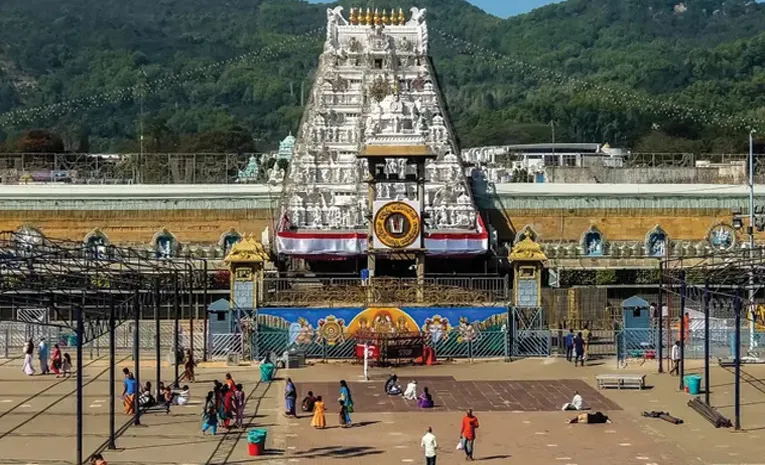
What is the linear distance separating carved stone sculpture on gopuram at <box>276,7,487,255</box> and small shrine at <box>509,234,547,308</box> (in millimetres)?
7014

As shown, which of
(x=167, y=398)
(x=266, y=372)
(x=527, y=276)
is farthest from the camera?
(x=527, y=276)

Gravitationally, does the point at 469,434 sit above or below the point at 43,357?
below

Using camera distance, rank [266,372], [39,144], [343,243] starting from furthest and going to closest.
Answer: [39,144], [343,243], [266,372]

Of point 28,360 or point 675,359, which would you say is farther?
point 28,360

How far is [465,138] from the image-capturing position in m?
168

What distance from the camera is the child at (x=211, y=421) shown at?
32.1 metres

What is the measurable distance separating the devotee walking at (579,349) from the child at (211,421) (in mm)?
15005

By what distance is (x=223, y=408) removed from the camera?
3275 centimetres

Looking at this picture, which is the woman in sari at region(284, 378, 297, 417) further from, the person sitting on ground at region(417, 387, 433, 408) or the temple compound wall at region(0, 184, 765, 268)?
the temple compound wall at region(0, 184, 765, 268)

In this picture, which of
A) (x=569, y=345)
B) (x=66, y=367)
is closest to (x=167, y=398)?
(x=66, y=367)

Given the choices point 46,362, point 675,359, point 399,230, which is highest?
point 399,230

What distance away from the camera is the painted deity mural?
150ft

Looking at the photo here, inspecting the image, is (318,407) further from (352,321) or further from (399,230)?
(399,230)

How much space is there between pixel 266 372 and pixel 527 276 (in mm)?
10654
